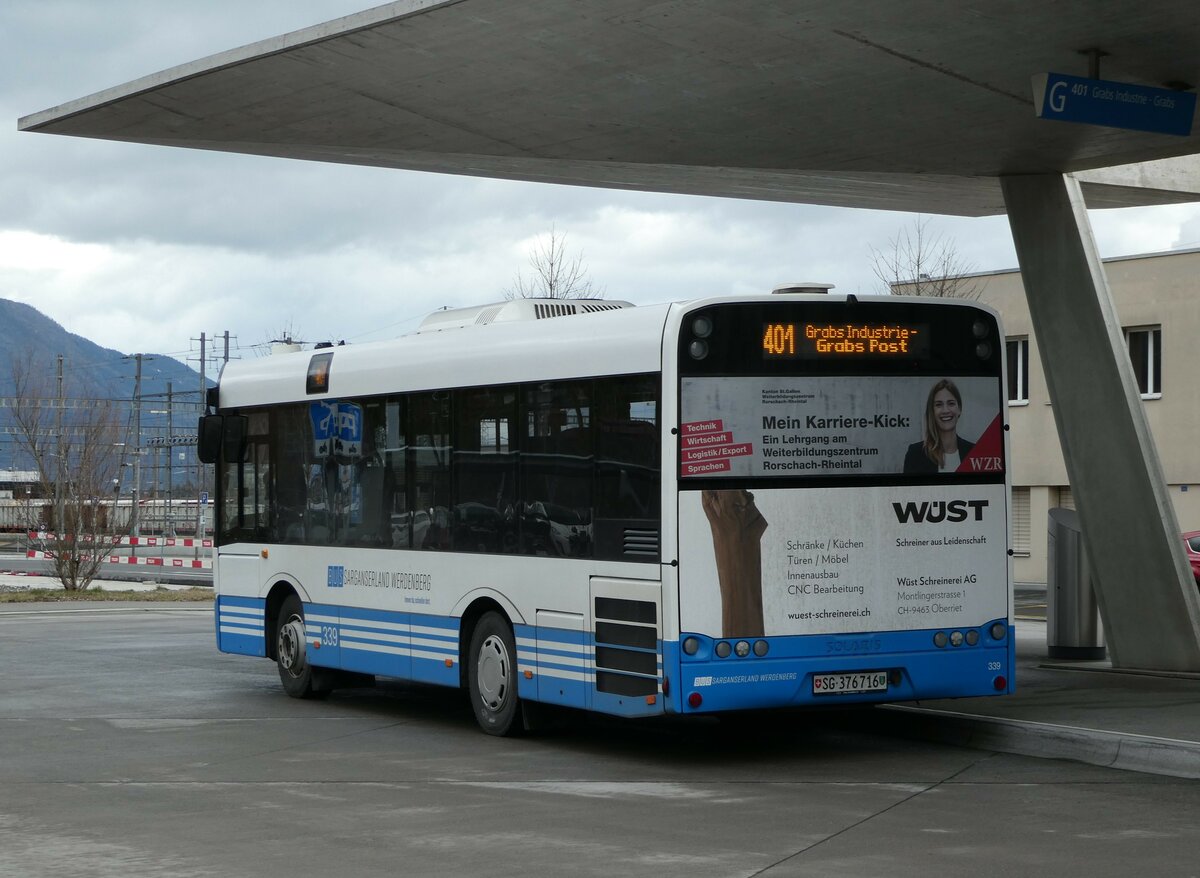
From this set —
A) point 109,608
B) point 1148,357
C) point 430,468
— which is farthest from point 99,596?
point 1148,357

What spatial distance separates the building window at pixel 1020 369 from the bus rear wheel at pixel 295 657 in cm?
3381

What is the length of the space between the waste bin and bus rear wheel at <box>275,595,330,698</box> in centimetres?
717

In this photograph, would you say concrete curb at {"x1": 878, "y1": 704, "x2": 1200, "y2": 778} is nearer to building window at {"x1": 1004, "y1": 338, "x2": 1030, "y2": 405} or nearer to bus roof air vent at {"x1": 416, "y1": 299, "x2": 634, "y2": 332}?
bus roof air vent at {"x1": 416, "y1": 299, "x2": 634, "y2": 332}

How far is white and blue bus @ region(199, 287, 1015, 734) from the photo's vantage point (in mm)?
10984

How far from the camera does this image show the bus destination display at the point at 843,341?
11.3 m

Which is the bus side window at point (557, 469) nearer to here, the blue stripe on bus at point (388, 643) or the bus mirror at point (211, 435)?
the blue stripe on bus at point (388, 643)

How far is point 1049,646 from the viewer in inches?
698

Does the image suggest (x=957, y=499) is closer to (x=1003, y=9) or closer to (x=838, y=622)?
(x=838, y=622)

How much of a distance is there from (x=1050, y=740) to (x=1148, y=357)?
34242mm

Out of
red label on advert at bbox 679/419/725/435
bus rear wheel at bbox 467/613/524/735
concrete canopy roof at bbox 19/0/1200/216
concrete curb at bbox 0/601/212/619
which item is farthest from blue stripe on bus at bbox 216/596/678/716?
concrete curb at bbox 0/601/212/619

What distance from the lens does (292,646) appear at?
51.7 ft

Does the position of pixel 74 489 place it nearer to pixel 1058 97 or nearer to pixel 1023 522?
pixel 1023 522

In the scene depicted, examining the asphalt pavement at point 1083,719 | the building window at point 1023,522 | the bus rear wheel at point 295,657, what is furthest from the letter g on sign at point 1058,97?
the building window at point 1023,522

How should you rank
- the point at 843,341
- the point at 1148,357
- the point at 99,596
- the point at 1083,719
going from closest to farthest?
the point at 843,341 < the point at 1083,719 < the point at 99,596 < the point at 1148,357
